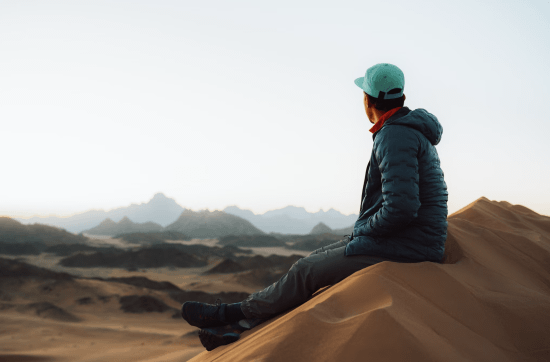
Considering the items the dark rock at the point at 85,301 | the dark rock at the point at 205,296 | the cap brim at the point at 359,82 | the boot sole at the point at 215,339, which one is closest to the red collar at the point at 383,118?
the cap brim at the point at 359,82

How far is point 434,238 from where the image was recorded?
246 centimetres

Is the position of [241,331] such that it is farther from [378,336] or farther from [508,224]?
[508,224]

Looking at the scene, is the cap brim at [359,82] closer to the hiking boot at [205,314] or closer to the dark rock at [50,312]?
the hiking boot at [205,314]

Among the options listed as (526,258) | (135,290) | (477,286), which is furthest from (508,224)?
(135,290)

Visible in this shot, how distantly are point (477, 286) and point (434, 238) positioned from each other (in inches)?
15.2

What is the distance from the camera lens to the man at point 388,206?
2.24 metres

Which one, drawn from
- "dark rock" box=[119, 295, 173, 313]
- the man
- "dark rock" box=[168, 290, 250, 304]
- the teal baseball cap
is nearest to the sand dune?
the man

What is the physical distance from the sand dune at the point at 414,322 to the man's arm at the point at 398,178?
0.30 meters

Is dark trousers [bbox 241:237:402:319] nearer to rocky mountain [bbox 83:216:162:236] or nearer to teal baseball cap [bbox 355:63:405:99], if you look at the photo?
teal baseball cap [bbox 355:63:405:99]

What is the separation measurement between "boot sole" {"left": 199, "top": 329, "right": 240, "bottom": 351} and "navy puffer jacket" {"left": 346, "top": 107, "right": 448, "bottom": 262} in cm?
101

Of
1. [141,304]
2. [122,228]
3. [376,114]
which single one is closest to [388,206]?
[376,114]

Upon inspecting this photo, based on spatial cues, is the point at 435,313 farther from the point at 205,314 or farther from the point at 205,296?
the point at 205,296

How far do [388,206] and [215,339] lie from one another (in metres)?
1.57

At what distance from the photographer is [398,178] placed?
2217 mm
